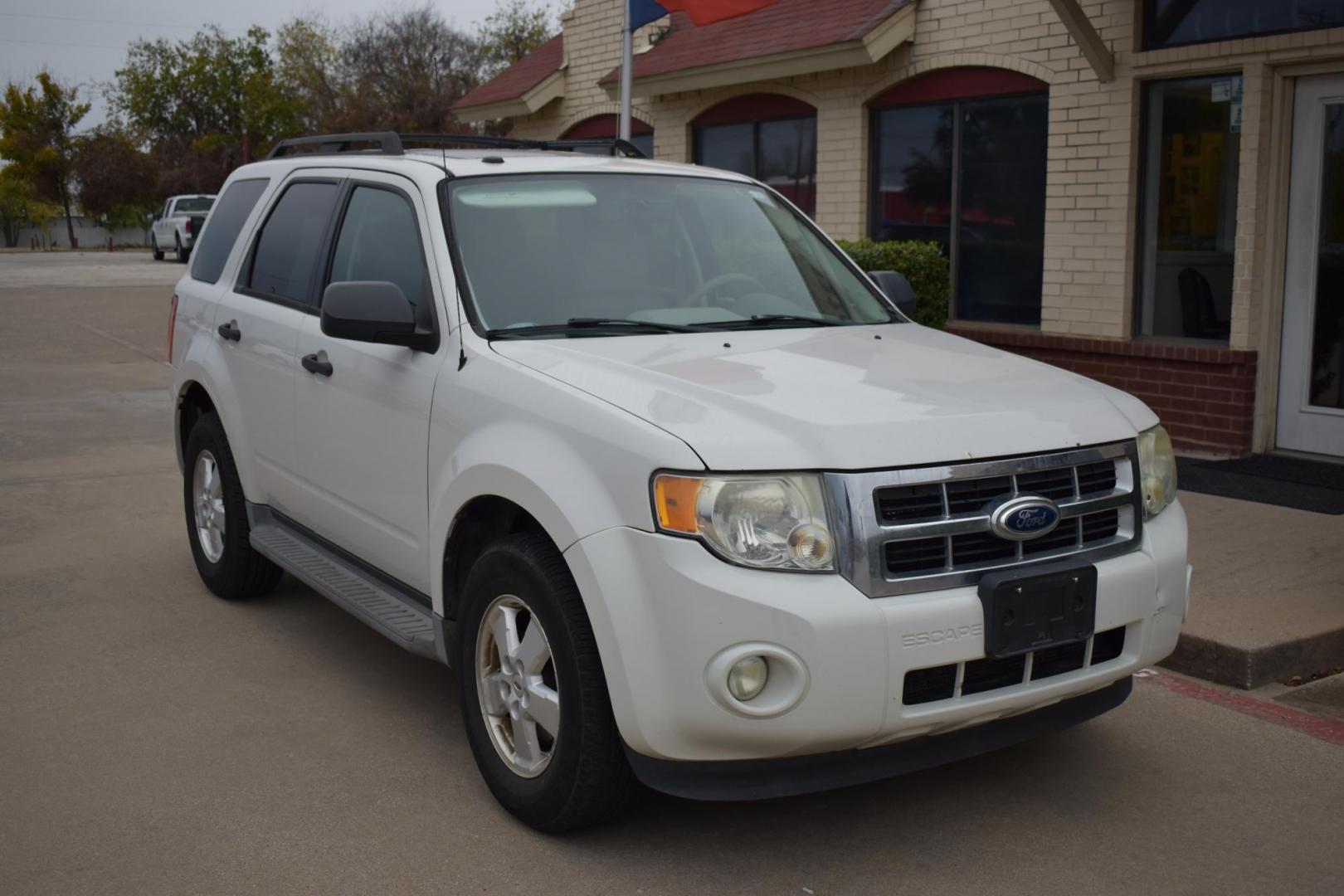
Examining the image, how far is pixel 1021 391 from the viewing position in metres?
3.97

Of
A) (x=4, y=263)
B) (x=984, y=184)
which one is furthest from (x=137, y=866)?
(x=4, y=263)

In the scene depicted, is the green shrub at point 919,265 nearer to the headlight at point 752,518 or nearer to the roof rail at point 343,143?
the roof rail at point 343,143

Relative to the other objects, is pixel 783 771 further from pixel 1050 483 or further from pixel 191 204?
pixel 191 204

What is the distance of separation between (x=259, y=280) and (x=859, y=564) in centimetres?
358

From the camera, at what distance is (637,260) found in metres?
4.84

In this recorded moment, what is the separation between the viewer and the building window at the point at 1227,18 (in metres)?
8.47

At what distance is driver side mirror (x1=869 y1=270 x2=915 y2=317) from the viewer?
5.47 m

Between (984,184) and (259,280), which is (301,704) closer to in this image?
(259,280)

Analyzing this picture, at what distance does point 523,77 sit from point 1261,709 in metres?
13.8

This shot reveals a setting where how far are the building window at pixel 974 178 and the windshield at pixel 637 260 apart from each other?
5704mm

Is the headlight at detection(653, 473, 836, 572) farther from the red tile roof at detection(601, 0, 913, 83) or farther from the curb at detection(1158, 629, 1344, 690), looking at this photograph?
the red tile roof at detection(601, 0, 913, 83)

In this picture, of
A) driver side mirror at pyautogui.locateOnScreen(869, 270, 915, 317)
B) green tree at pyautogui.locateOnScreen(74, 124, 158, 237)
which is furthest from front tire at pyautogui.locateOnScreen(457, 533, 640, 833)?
green tree at pyautogui.locateOnScreen(74, 124, 158, 237)

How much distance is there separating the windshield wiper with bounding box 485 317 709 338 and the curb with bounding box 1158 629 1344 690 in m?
2.34


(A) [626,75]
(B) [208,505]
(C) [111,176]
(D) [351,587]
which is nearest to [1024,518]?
(D) [351,587]
